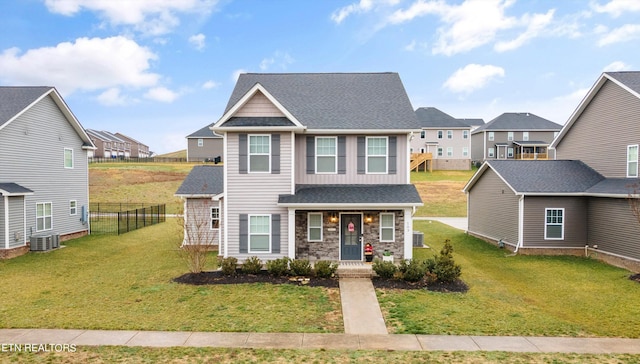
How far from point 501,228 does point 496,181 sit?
9.00 ft

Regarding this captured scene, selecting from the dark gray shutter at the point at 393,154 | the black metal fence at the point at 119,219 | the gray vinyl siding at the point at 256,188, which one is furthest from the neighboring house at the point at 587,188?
the black metal fence at the point at 119,219

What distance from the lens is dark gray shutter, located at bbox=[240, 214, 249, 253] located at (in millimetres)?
15953

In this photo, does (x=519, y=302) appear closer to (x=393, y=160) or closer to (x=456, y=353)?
(x=456, y=353)

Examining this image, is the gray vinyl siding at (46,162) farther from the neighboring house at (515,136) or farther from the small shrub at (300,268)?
the neighboring house at (515,136)

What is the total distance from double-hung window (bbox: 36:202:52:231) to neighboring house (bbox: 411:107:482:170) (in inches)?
1894

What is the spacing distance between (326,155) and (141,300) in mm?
9495

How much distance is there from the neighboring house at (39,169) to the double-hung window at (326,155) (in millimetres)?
14740

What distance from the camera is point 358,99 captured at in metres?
19.2

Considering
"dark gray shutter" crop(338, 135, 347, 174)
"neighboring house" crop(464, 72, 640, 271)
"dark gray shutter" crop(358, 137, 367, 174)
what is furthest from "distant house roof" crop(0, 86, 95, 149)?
"neighboring house" crop(464, 72, 640, 271)

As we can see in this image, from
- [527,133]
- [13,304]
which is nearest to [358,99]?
[13,304]

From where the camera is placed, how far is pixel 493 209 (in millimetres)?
22156

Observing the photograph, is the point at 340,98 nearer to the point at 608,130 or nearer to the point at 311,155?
the point at 311,155

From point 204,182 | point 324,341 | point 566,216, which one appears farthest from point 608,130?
point 204,182

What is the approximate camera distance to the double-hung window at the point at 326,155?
17.2m
